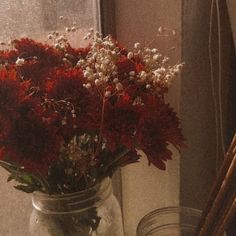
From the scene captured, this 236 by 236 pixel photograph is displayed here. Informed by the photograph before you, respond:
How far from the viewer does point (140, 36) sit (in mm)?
875

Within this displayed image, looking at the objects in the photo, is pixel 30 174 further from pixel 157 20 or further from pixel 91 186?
pixel 157 20

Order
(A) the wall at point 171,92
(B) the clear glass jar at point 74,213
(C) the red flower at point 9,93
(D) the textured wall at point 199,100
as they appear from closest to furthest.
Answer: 1. (C) the red flower at point 9,93
2. (B) the clear glass jar at point 74,213
3. (D) the textured wall at point 199,100
4. (A) the wall at point 171,92

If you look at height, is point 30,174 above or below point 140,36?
below

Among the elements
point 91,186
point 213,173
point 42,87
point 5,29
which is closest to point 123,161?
point 91,186

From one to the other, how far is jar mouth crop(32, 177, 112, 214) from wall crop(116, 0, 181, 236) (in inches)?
13.8

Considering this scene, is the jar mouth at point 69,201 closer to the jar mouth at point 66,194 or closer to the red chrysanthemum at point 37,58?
the jar mouth at point 66,194

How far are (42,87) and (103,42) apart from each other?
130mm

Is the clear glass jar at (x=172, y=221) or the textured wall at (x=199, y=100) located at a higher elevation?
the textured wall at (x=199, y=100)

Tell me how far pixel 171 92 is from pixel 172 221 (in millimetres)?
280

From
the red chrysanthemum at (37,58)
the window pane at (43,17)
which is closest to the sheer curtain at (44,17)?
the window pane at (43,17)

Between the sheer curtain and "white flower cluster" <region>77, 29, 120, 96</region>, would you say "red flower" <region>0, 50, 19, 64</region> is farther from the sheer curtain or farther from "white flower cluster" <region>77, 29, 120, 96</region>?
the sheer curtain

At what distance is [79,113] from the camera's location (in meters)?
0.54

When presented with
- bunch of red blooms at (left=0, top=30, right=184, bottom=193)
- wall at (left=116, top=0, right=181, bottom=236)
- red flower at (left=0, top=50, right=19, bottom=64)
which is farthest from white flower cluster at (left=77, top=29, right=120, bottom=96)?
wall at (left=116, top=0, right=181, bottom=236)

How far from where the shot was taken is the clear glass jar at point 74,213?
0.60 metres
